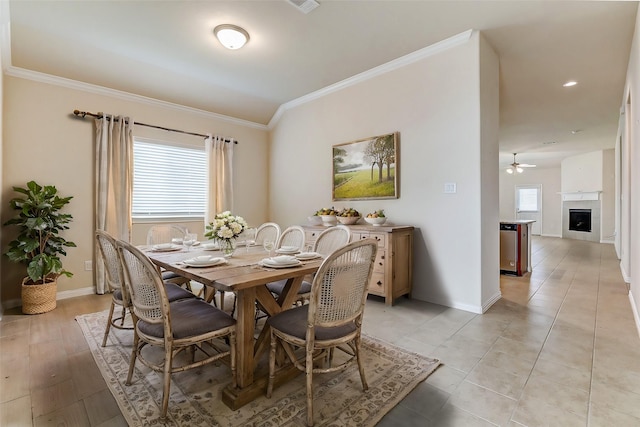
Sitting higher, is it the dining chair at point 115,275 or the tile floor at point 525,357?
the dining chair at point 115,275

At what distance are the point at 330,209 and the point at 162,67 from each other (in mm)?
2805

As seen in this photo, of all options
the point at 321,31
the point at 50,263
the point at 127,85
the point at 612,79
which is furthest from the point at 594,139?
the point at 50,263

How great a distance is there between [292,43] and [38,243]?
Answer: 11.2 ft

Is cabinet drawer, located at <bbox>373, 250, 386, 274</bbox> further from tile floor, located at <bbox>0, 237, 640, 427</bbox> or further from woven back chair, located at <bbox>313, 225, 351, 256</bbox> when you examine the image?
woven back chair, located at <bbox>313, 225, 351, 256</bbox>

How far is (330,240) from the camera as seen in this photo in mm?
2709

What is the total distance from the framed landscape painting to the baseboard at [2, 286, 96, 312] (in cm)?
339

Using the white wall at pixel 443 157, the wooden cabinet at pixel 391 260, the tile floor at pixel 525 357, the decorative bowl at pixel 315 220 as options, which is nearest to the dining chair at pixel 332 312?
the tile floor at pixel 525 357

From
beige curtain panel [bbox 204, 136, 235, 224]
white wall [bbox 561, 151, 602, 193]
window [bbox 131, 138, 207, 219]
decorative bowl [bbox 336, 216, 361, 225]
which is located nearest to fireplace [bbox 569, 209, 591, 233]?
white wall [bbox 561, 151, 602, 193]

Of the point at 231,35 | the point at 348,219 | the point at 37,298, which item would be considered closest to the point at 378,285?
the point at 348,219

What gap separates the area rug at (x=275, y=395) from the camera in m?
1.54

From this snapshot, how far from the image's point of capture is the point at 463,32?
3.04 m

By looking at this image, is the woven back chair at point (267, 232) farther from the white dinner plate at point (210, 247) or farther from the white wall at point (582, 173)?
the white wall at point (582, 173)

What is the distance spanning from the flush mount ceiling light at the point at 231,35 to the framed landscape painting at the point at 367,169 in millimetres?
1867

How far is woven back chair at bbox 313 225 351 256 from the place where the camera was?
2.64m
